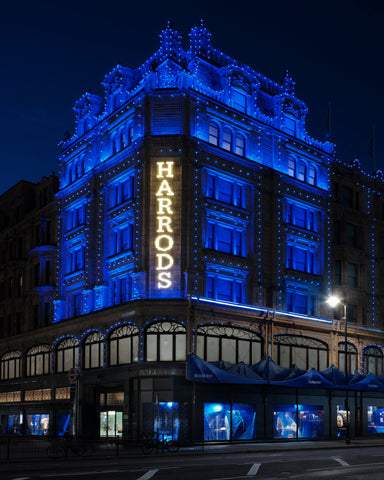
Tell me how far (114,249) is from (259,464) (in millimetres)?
27904

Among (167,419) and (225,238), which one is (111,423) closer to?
(167,419)

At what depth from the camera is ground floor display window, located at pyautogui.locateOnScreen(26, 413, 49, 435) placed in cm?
5817

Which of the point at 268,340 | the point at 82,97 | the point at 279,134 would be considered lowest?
the point at 268,340

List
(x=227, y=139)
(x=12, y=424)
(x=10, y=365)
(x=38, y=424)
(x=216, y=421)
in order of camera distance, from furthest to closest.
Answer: (x=10, y=365)
(x=12, y=424)
(x=38, y=424)
(x=227, y=139)
(x=216, y=421)

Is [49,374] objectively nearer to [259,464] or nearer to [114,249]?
[114,249]

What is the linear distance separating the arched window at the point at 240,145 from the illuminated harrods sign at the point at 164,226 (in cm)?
747

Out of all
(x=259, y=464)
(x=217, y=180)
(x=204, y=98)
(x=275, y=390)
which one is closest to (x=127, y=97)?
(x=204, y=98)

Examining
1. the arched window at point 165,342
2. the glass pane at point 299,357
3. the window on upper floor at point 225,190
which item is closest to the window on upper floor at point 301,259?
the window on upper floor at point 225,190

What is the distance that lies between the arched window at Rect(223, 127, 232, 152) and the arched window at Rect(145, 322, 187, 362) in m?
15.8

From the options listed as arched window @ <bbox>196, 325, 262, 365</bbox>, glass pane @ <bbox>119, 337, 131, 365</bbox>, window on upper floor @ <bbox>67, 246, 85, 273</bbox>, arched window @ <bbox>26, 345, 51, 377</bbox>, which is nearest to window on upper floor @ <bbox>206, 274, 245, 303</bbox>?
arched window @ <bbox>196, 325, 262, 365</bbox>

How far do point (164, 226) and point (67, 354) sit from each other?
1605 centimetres

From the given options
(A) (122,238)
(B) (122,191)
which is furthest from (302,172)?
(A) (122,238)

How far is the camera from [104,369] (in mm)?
49281

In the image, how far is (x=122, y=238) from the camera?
2050 inches
